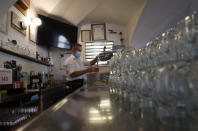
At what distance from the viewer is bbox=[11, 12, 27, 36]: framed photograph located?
2.42 meters

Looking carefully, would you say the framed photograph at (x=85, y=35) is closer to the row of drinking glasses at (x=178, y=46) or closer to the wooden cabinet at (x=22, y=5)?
the wooden cabinet at (x=22, y=5)

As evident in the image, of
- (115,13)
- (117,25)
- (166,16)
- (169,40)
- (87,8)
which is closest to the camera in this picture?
(169,40)

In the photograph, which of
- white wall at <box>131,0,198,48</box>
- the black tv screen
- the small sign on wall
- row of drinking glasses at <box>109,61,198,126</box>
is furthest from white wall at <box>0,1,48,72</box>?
white wall at <box>131,0,198,48</box>

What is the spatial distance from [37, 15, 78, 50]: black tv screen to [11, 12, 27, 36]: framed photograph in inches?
22.4

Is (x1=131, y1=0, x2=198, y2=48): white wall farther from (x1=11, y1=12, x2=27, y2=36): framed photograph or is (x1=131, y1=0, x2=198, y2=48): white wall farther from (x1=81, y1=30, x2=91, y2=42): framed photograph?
(x1=11, y1=12, x2=27, y2=36): framed photograph

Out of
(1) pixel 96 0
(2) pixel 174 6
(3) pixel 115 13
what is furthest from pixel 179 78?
(3) pixel 115 13

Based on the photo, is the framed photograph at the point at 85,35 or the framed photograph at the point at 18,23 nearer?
the framed photograph at the point at 18,23

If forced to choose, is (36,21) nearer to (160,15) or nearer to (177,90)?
(160,15)

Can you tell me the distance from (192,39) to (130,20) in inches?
160

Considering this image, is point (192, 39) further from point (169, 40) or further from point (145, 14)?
point (145, 14)

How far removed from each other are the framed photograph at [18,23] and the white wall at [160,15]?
2526 millimetres

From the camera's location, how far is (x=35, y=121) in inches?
15.9

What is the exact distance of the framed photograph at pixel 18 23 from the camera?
2418 millimetres

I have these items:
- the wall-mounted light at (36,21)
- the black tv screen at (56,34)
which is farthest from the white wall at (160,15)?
the wall-mounted light at (36,21)
